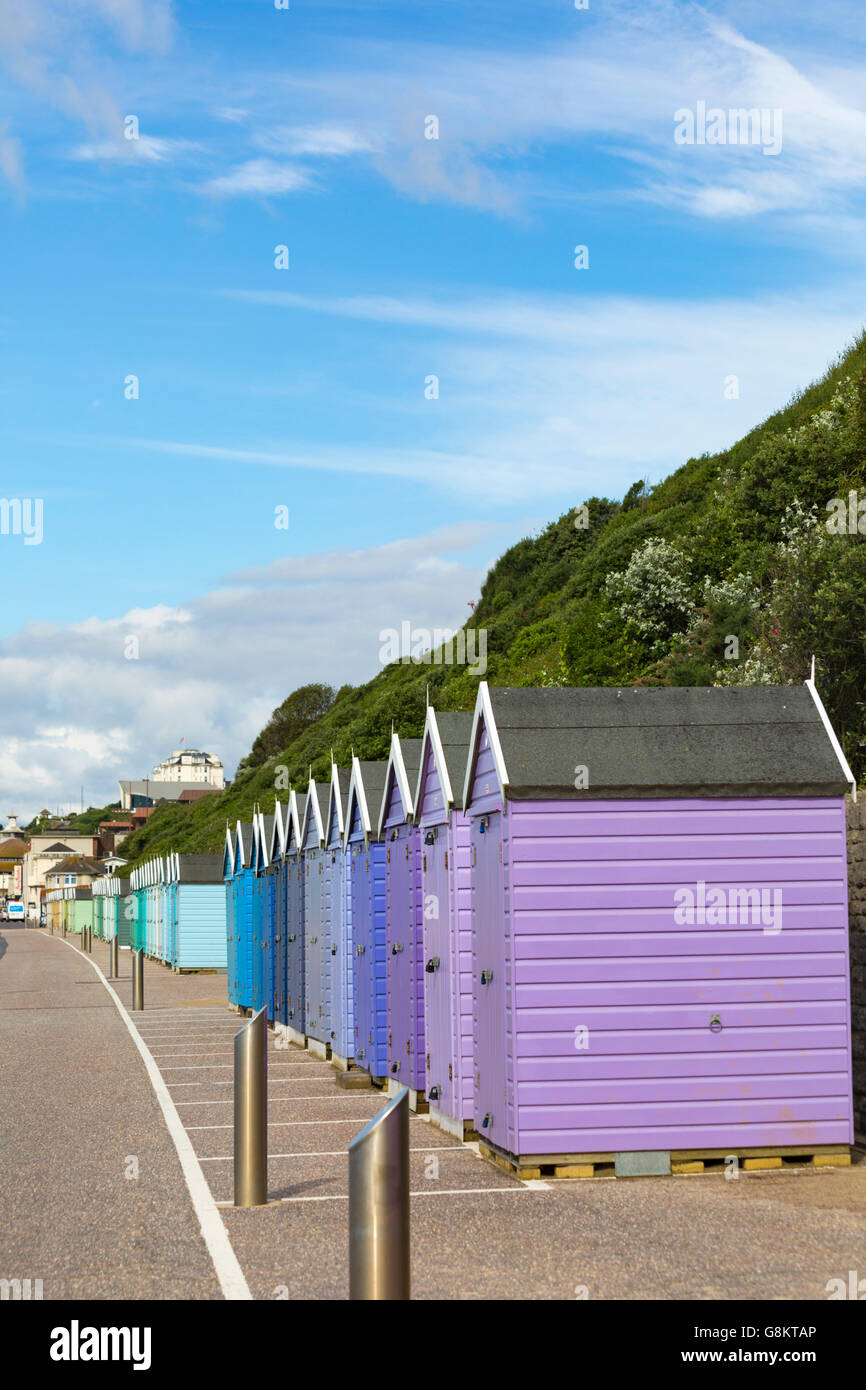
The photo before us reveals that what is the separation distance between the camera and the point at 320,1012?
19516 mm

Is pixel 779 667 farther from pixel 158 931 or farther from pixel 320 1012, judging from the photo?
pixel 158 931

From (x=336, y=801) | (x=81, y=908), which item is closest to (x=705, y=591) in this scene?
(x=336, y=801)

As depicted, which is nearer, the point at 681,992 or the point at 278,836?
the point at 681,992

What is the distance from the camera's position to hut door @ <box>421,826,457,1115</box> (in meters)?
12.7

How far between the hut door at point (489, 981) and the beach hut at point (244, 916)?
16.0 m

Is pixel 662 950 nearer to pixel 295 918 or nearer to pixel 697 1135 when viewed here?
pixel 697 1135

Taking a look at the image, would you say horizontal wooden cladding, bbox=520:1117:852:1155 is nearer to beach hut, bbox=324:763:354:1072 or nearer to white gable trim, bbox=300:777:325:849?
beach hut, bbox=324:763:354:1072

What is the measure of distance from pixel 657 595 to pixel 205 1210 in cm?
3564

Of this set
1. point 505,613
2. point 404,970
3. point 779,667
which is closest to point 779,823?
point 404,970

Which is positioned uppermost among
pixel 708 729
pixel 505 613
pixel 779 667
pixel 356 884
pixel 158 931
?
pixel 505 613

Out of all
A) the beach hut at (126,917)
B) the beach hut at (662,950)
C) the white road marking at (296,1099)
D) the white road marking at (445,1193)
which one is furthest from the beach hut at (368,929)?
the beach hut at (126,917)

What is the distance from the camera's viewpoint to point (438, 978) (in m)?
13.2

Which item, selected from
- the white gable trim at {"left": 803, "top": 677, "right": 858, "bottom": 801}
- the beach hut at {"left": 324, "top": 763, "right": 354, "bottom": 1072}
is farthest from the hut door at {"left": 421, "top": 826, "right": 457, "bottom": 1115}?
the beach hut at {"left": 324, "top": 763, "right": 354, "bottom": 1072}
